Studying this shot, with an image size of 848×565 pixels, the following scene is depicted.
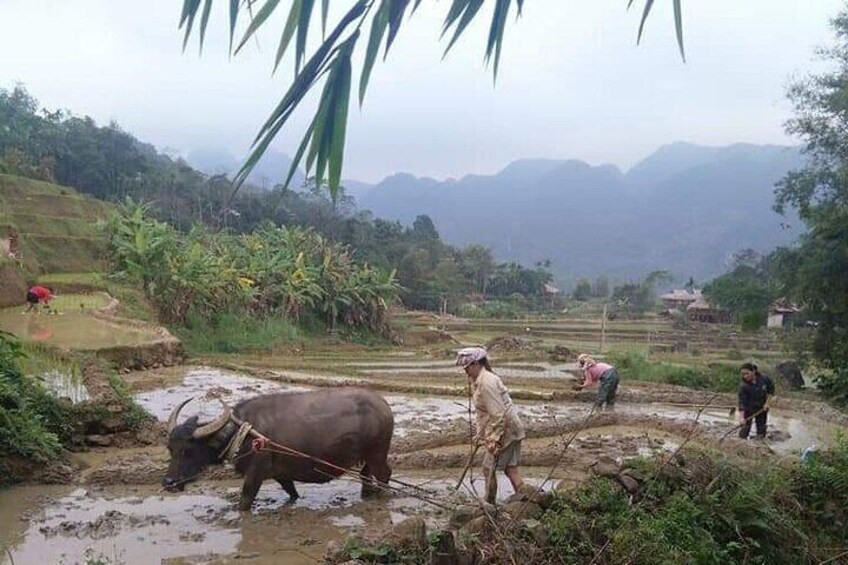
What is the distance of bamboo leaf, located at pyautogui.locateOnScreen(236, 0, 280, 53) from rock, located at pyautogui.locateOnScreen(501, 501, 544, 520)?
4475 millimetres

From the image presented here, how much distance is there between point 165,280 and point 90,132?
3005cm

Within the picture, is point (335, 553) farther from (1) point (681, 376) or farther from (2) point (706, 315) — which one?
(2) point (706, 315)

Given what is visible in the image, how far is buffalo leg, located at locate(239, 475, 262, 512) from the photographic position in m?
6.47

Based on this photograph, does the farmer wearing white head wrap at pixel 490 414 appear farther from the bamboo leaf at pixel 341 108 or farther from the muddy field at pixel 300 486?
the bamboo leaf at pixel 341 108

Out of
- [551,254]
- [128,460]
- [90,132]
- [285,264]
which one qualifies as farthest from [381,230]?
[551,254]

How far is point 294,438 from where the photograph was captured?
6645mm

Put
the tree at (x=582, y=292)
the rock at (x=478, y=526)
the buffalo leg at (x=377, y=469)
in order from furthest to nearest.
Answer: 1. the tree at (x=582, y=292)
2. the buffalo leg at (x=377, y=469)
3. the rock at (x=478, y=526)

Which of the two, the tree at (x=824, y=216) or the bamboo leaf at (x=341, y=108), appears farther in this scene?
the tree at (x=824, y=216)

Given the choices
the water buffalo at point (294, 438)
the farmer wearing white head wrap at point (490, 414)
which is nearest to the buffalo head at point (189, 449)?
the water buffalo at point (294, 438)

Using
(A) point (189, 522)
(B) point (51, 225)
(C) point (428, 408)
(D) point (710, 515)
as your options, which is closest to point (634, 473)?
(D) point (710, 515)

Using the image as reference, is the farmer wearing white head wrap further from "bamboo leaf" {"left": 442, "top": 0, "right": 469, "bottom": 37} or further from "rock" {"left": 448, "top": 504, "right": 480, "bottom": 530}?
"bamboo leaf" {"left": 442, "top": 0, "right": 469, "bottom": 37}

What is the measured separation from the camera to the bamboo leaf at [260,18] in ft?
5.05

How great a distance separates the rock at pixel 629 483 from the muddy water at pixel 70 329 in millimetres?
10080

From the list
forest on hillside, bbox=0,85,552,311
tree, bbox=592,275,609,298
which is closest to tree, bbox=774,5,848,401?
forest on hillside, bbox=0,85,552,311
